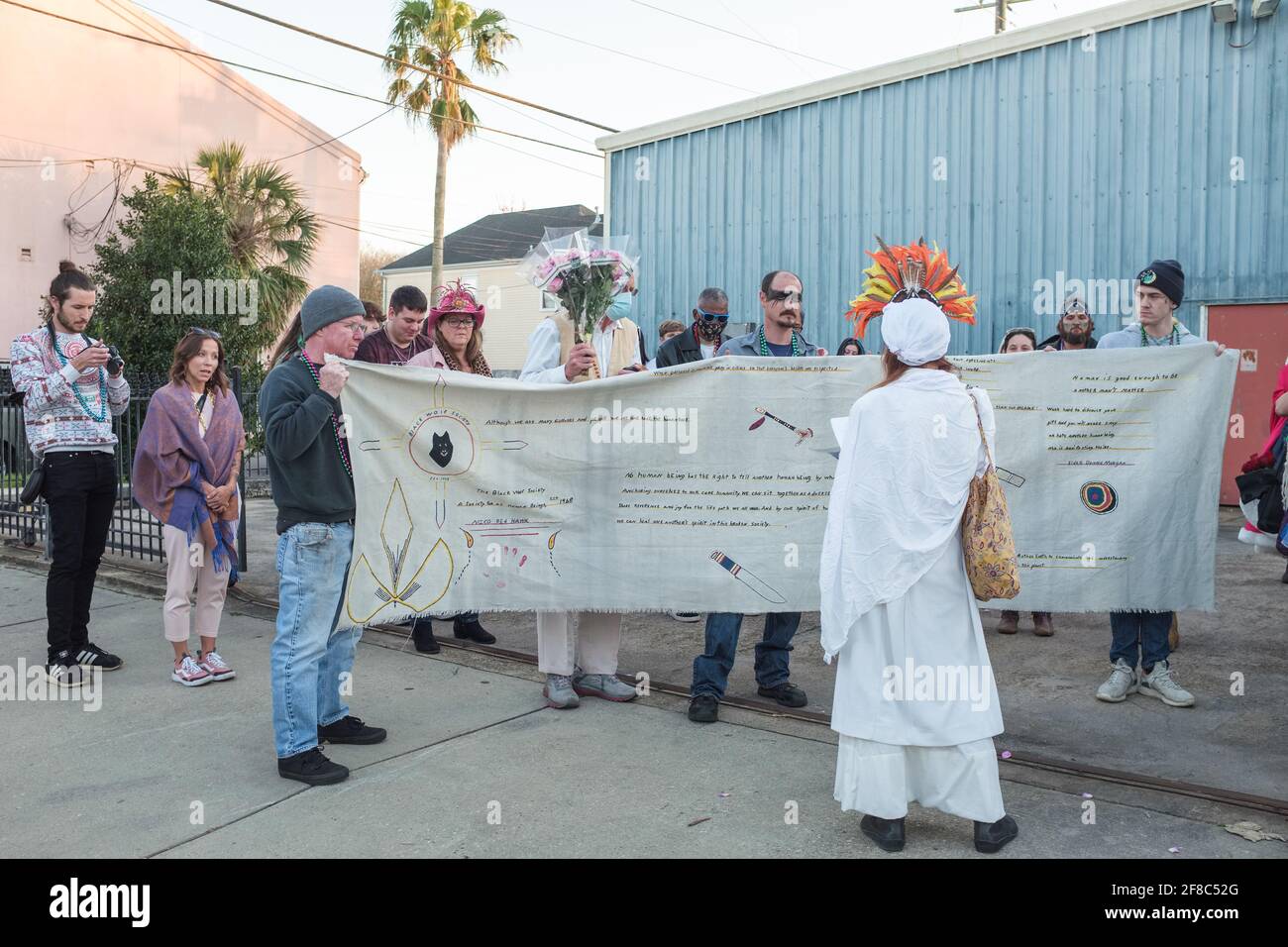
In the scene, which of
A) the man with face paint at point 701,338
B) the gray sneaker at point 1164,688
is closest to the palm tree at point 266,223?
the man with face paint at point 701,338

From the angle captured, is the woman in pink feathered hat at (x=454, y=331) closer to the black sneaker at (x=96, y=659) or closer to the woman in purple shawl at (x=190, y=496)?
the woman in purple shawl at (x=190, y=496)

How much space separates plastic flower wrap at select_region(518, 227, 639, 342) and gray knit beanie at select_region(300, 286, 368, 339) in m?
1.04

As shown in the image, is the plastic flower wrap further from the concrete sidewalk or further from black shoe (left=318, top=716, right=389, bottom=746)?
black shoe (left=318, top=716, right=389, bottom=746)

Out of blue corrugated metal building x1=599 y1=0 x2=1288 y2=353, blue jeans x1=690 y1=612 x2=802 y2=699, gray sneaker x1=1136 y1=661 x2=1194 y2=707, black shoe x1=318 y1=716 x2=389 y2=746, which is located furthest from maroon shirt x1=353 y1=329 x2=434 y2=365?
blue corrugated metal building x1=599 y1=0 x2=1288 y2=353

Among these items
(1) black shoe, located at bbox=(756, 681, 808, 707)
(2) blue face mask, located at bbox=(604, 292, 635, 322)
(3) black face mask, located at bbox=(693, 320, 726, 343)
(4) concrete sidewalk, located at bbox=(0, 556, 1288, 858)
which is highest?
(3) black face mask, located at bbox=(693, 320, 726, 343)

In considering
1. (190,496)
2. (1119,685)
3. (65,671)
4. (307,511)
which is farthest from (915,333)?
(65,671)

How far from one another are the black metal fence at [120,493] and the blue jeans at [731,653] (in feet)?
14.7

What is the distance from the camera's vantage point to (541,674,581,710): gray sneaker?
17.0ft

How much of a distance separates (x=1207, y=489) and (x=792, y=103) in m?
10.2

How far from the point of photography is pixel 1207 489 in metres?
5.07

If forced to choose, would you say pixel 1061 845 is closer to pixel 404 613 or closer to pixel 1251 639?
pixel 404 613

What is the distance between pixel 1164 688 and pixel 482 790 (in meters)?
3.34

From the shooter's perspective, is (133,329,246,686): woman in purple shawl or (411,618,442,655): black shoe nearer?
(133,329,246,686): woman in purple shawl
